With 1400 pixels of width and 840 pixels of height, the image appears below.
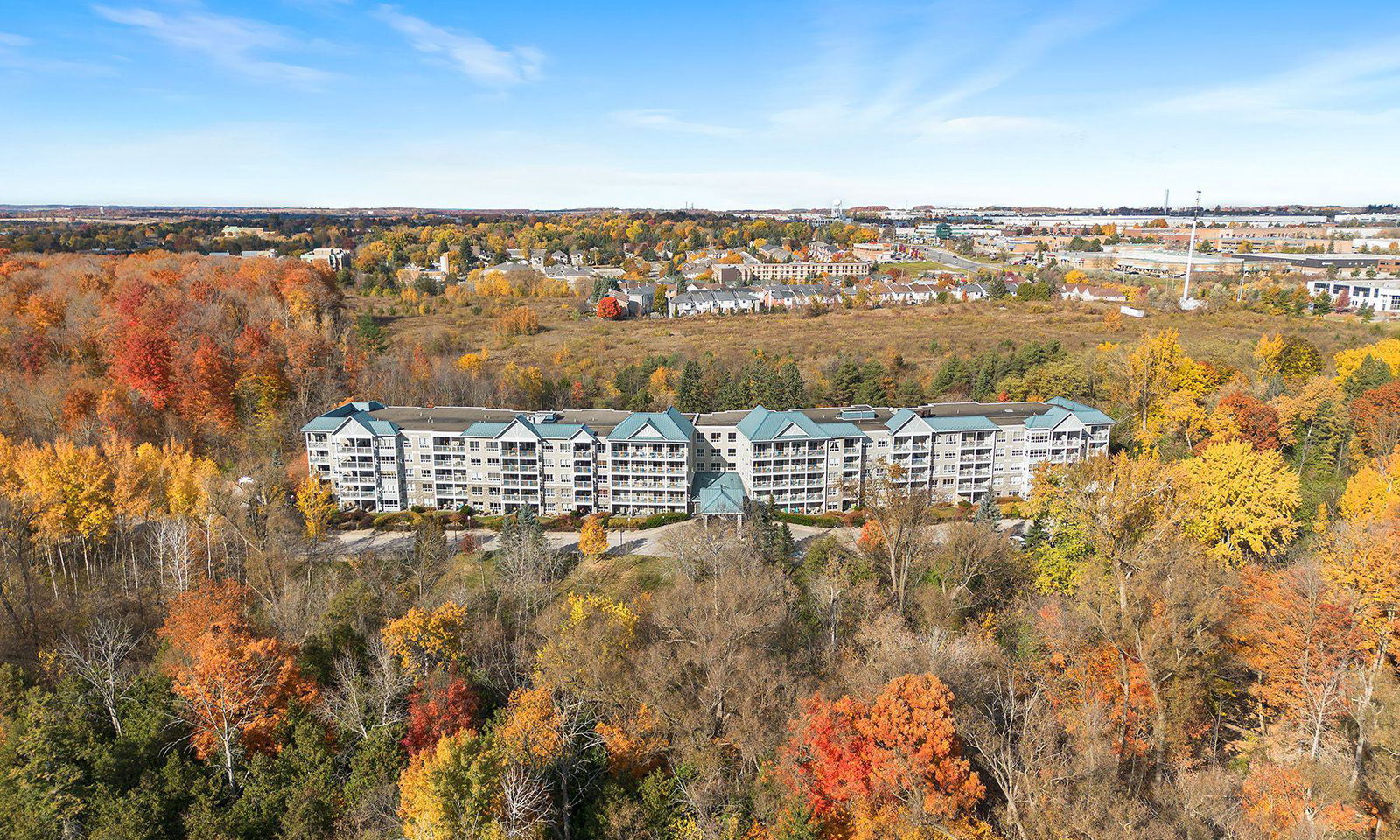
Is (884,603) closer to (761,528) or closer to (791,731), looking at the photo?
(761,528)

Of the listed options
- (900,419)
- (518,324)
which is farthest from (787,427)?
(518,324)

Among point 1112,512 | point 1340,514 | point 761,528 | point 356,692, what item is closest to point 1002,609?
point 1112,512

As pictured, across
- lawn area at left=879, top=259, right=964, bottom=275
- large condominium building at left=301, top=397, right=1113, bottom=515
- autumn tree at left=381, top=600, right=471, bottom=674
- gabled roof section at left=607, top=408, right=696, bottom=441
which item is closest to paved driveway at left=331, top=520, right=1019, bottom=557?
large condominium building at left=301, top=397, right=1113, bottom=515

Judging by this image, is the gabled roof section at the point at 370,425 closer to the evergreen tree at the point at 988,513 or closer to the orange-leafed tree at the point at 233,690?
the orange-leafed tree at the point at 233,690

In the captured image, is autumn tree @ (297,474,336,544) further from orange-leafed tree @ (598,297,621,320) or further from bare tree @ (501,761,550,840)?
orange-leafed tree @ (598,297,621,320)

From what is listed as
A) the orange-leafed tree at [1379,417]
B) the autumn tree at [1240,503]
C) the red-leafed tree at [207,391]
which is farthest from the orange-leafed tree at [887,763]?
the red-leafed tree at [207,391]
